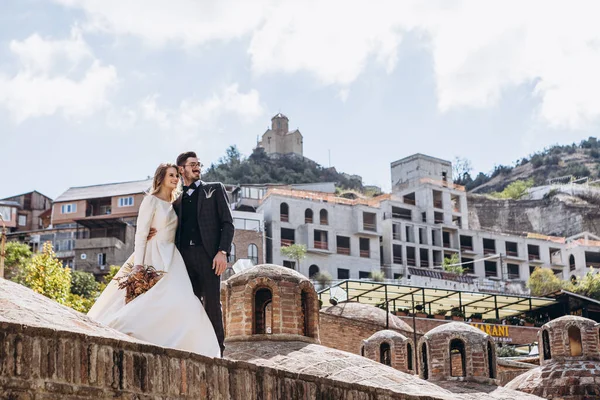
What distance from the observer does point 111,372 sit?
6438 mm


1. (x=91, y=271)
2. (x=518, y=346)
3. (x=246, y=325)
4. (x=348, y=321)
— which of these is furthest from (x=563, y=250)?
(x=246, y=325)

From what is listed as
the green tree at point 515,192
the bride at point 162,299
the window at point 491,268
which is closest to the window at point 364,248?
the window at point 491,268

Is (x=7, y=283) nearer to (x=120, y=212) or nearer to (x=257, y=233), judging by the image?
(x=257, y=233)

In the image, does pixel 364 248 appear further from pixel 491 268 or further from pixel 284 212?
pixel 491 268

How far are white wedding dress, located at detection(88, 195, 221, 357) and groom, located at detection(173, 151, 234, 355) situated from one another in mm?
146

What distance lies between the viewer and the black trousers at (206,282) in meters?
8.83

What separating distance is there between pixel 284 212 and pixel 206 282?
64751 millimetres

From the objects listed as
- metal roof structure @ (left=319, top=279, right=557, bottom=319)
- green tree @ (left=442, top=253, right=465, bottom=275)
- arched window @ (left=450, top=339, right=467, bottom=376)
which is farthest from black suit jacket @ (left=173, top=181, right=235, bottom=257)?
green tree @ (left=442, top=253, right=465, bottom=275)

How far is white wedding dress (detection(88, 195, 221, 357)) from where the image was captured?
8.13 metres

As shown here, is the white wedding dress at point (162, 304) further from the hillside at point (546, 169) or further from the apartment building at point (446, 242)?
the hillside at point (546, 169)

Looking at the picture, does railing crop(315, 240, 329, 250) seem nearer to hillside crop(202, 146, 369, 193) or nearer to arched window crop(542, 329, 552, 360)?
hillside crop(202, 146, 369, 193)

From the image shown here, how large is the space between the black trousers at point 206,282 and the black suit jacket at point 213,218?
0.33ft

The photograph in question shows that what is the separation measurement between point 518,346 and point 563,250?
39267mm

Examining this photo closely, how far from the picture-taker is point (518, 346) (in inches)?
1999
